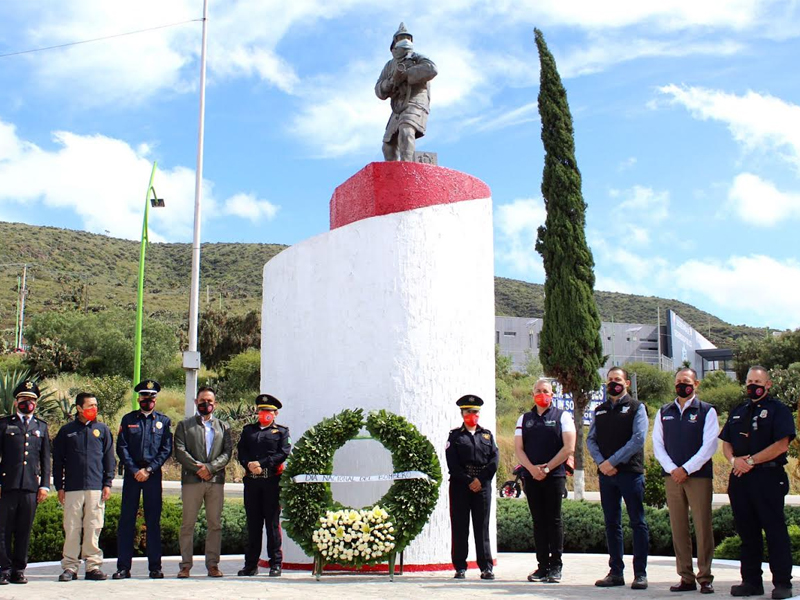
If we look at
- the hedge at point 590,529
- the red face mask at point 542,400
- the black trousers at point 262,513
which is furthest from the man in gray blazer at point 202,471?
the hedge at point 590,529

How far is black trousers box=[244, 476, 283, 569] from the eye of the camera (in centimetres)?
826

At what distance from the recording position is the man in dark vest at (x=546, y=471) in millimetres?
7723

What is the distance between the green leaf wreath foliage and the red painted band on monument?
6.97 ft

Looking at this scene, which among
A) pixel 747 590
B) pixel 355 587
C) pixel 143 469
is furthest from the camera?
pixel 143 469

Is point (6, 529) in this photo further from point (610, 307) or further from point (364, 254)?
point (610, 307)

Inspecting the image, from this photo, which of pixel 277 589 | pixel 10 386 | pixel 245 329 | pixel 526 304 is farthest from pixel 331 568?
pixel 526 304

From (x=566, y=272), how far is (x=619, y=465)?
1253 cm

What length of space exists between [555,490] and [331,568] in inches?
89.4

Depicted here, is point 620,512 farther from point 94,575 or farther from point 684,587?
point 94,575

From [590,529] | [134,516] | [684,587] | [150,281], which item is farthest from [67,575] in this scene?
[150,281]

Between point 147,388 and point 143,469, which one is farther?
point 147,388

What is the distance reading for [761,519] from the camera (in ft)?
21.9

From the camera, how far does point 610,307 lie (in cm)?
7962

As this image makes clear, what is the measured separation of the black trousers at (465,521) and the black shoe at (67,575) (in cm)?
340
